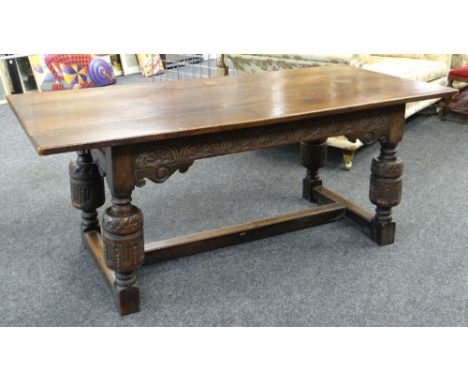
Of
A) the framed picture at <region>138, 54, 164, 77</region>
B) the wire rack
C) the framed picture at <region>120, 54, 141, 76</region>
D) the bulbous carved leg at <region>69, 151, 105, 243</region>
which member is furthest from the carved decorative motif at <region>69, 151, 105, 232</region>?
the framed picture at <region>120, 54, 141, 76</region>

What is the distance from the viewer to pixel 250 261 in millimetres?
2102

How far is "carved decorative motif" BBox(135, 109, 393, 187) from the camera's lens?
156 centimetres

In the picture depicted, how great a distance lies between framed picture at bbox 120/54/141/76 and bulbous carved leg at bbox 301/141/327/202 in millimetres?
3530

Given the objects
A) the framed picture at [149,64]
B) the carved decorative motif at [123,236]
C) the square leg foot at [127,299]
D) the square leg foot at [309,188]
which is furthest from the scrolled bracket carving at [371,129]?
the framed picture at [149,64]

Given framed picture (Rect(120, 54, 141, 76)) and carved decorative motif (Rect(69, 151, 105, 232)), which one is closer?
carved decorative motif (Rect(69, 151, 105, 232))

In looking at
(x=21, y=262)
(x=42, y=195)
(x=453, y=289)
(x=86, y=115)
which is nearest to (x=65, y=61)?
(x=42, y=195)

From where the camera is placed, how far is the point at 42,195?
2717mm

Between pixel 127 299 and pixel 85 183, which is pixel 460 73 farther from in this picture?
pixel 127 299

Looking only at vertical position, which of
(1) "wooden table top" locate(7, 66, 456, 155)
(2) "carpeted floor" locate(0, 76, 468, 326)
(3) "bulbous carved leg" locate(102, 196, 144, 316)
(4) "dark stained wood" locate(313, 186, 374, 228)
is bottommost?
(2) "carpeted floor" locate(0, 76, 468, 326)

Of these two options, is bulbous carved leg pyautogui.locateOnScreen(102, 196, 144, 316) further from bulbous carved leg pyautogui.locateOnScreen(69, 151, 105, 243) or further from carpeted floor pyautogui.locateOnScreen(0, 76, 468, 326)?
bulbous carved leg pyautogui.locateOnScreen(69, 151, 105, 243)

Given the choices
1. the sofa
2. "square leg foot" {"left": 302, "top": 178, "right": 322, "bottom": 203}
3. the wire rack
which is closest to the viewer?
"square leg foot" {"left": 302, "top": 178, "right": 322, "bottom": 203}

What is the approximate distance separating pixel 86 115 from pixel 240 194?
124cm

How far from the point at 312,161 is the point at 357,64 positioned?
75cm

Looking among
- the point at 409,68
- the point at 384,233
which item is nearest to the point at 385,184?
the point at 384,233
